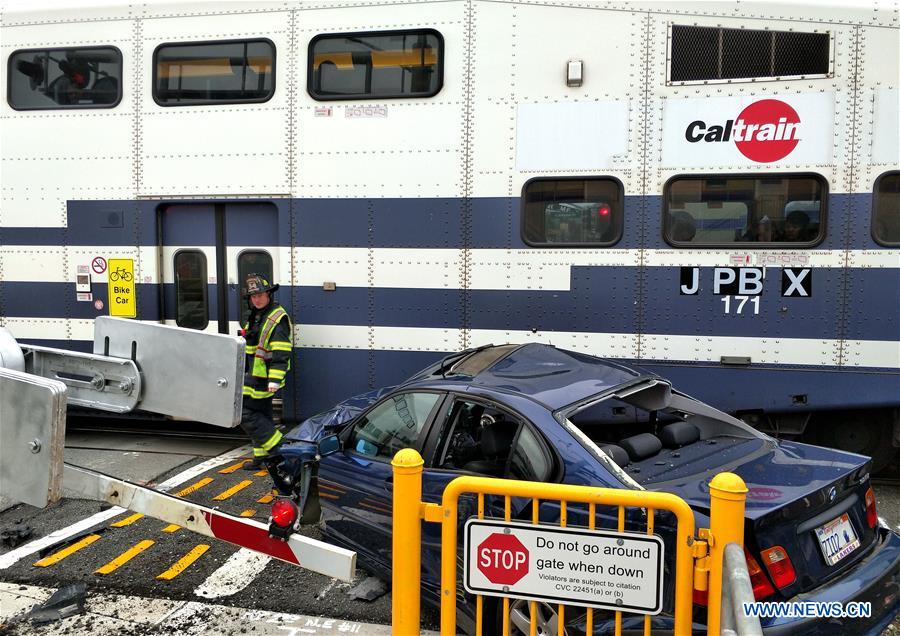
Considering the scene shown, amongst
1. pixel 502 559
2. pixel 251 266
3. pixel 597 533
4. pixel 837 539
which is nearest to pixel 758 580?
pixel 837 539

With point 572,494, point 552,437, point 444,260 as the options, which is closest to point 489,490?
point 572,494

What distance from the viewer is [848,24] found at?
527cm

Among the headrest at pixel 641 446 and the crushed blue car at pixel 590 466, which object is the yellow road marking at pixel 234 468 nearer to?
the crushed blue car at pixel 590 466

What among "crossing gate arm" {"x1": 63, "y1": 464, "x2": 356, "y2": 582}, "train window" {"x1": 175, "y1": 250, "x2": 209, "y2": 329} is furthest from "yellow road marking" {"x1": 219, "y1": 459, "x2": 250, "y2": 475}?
"crossing gate arm" {"x1": 63, "y1": 464, "x2": 356, "y2": 582}

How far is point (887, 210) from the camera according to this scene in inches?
209

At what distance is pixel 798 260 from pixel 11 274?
7609 millimetres

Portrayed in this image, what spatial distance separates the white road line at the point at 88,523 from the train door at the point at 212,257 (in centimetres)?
132

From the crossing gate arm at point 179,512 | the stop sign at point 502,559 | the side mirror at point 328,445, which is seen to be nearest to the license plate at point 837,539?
the stop sign at point 502,559

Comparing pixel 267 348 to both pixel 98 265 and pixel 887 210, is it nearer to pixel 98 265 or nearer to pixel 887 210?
pixel 98 265

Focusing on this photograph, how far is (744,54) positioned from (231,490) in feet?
18.6

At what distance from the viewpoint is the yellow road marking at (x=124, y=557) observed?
4.34 meters

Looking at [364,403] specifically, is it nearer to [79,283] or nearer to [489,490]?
[489,490]

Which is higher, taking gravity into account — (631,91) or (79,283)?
(631,91)

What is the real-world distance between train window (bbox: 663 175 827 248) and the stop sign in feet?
12.5
